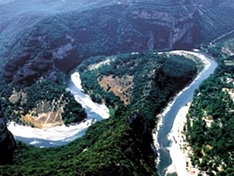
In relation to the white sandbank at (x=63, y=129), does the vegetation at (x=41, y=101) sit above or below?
above

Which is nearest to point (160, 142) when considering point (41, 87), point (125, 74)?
point (125, 74)

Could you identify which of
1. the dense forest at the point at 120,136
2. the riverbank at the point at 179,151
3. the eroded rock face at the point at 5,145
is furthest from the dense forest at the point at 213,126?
the eroded rock face at the point at 5,145

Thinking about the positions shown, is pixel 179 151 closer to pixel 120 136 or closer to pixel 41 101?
pixel 120 136

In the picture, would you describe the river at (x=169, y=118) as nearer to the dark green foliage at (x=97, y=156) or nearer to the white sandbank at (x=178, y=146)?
the white sandbank at (x=178, y=146)

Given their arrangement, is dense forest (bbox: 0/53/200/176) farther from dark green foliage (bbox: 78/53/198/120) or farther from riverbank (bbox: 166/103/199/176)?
riverbank (bbox: 166/103/199/176)

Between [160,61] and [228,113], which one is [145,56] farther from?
[228,113]

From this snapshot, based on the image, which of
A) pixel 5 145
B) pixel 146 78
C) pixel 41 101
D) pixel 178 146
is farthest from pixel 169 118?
pixel 5 145
